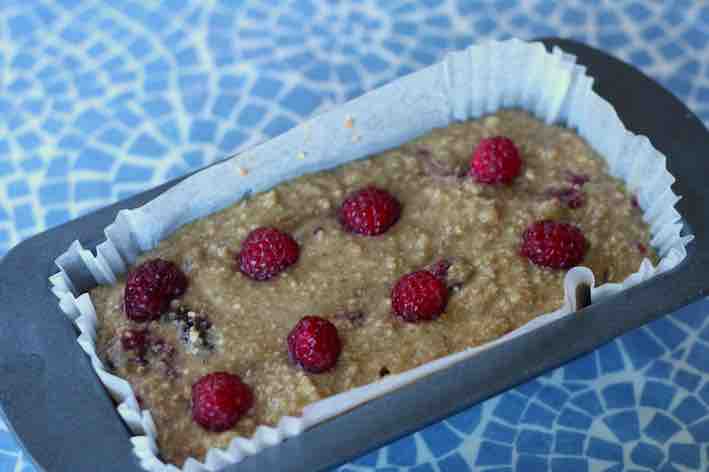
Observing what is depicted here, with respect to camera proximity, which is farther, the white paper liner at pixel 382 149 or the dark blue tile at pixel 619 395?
the dark blue tile at pixel 619 395

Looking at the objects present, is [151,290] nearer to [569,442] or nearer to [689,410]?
[569,442]

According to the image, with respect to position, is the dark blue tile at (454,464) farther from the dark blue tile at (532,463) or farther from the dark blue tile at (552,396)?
the dark blue tile at (552,396)

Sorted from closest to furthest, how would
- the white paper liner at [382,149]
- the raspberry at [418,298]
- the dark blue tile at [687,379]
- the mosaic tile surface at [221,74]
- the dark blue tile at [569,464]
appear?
Result: the white paper liner at [382,149] < the raspberry at [418,298] < the dark blue tile at [569,464] < the dark blue tile at [687,379] < the mosaic tile surface at [221,74]

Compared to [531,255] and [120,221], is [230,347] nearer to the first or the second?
[120,221]

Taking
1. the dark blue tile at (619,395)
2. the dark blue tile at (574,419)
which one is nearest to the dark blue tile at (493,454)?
the dark blue tile at (574,419)

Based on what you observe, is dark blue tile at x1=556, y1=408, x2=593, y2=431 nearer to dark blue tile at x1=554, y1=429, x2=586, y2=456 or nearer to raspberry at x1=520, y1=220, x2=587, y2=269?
dark blue tile at x1=554, y1=429, x2=586, y2=456

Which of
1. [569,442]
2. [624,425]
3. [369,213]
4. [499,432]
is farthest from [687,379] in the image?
[369,213]
